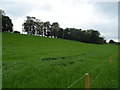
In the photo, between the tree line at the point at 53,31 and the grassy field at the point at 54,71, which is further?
the tree line at the point at 53,31

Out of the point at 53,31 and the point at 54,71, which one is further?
the point at 53,31

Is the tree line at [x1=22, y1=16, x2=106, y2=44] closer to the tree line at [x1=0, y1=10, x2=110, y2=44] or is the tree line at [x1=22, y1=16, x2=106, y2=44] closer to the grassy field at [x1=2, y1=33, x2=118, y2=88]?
the tree line at [x1=0, y1=10, x2=110, y2=44]

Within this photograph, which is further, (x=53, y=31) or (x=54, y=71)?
(x=53, y=31)

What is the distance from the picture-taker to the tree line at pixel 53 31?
11988 centimetres

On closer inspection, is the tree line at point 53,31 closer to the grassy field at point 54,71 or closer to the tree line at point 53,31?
the tree line at point 53,31

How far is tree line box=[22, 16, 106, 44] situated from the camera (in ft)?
393

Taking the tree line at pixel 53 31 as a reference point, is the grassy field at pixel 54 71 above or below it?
below

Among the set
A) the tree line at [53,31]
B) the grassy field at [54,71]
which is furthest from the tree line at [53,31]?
the grassy field at [54,71]

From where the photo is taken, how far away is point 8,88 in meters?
7.36

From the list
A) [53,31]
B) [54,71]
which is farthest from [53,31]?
[54,71]

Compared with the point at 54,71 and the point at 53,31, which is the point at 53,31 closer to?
the point at 53,31

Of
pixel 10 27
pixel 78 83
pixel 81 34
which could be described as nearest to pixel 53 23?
pixel 81 34

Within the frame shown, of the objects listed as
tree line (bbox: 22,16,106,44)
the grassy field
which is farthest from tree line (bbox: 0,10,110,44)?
the grassy field

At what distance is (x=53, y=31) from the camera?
404 ft
